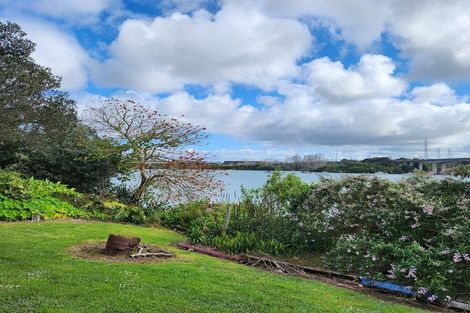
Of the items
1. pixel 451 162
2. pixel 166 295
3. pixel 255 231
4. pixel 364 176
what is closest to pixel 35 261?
pixel 166 295

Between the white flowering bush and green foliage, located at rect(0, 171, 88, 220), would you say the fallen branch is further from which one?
green foliage, located at rect(0, 171, 88, 220)

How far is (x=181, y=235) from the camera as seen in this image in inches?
512

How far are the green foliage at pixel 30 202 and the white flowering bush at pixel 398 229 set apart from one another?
25.0ft

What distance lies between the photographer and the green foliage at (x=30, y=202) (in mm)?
12625

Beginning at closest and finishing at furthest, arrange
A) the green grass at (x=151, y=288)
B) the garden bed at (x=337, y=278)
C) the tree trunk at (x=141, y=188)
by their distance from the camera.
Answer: the green grass at (x=151, y=288) < the garden bed at (x=337, y=278) < the tree trunk at (x=141, y=188)

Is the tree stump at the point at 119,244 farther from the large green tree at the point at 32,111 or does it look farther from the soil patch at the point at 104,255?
the large green tree at the point at 32,111

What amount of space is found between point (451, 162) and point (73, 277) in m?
8.57

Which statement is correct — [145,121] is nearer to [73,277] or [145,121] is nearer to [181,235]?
[181,235]

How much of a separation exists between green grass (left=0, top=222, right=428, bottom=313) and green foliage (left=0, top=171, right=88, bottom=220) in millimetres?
4291

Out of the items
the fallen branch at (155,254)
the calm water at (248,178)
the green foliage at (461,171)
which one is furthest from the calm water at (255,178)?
the fallen branch at (155,254)

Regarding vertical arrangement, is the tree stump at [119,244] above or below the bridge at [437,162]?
below

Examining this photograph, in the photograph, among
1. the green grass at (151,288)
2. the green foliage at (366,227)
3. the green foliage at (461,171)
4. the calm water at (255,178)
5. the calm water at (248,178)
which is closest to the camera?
the green grass at (151,288)

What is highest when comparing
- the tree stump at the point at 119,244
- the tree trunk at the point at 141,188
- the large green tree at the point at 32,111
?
the large green tree at the point at 32,111

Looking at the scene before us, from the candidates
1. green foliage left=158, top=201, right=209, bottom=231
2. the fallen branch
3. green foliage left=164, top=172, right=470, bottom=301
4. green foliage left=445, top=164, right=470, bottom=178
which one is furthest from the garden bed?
green foliage left=158, top=201, right=209, bottom=231
